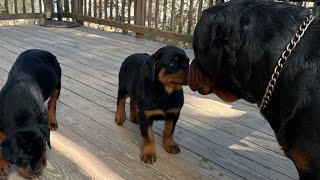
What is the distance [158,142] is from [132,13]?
214 inches

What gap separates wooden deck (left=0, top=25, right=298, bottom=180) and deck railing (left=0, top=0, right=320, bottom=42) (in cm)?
244

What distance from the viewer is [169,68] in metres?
2.69

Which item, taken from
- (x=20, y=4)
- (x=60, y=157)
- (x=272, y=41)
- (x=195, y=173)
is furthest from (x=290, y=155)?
(x=20, y=4)

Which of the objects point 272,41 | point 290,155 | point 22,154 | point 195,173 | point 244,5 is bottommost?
point 195,173

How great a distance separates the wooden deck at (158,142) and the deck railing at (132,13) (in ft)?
7.99

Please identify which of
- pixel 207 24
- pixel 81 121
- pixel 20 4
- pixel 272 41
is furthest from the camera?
pixel 20 4

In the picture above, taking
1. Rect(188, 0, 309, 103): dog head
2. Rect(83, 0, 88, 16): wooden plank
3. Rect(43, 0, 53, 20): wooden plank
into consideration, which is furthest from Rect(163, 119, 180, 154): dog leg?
Rect(43, 0, 53, 20): wooden plank

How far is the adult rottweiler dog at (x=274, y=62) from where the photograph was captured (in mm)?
1567

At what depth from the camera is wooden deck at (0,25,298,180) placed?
8.78 ft

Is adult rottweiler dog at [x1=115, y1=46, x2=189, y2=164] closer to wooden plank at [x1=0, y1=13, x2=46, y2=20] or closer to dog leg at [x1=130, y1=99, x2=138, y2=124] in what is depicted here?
dog leg at [x1=130, y1=99, x2=138, y2=124]

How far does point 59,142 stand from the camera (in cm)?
306

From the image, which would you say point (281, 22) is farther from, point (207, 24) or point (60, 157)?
point (60, 157)

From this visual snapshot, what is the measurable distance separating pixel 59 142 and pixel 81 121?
0.43m

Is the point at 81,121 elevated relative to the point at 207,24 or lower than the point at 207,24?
lower
